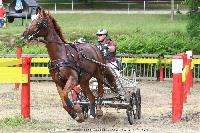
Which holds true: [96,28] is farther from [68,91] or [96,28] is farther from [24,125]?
[68,91]

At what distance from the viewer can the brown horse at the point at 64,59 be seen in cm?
1146

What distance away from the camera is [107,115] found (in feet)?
46.2

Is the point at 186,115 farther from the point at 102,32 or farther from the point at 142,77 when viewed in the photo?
the point at 142,77

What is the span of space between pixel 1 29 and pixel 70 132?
797 inches

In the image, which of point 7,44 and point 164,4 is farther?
point 164,4

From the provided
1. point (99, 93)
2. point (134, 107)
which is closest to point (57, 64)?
point (99, 93)

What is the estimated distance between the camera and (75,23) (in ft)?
114

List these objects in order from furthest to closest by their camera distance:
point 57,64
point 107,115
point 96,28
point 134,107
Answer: point 96,28
point 107,115
point 134,107
point 57,64

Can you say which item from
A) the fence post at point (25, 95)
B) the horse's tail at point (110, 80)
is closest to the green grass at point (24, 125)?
the fence post at point (25, 95)

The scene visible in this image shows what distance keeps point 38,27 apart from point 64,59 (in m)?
0.78

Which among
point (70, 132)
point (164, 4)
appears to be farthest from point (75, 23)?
point (70, 132)

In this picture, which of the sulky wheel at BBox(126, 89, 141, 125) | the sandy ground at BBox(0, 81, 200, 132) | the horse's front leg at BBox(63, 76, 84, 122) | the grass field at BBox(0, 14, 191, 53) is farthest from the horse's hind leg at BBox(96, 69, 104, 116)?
the grass field at BBox(0, 14, 191, 53)

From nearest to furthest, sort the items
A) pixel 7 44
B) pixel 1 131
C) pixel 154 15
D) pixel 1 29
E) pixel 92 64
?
1. pixel 1 131
2. pixel 92 64
3. pixel 7 44
4. pixel 1 29
5. pixel 154 15

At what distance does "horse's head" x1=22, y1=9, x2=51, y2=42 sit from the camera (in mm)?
11415
